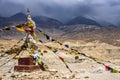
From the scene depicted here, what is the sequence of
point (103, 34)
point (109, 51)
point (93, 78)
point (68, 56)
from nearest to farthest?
point (93, 78), point (68, 56), point (109, 51), point (103, 34)

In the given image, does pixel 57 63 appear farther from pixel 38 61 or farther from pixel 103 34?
pixel 103 34

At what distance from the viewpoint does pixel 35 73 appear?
939 inches

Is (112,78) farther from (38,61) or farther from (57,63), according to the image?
(57,63)

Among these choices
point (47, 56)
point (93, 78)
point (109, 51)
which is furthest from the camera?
point (109, 51)

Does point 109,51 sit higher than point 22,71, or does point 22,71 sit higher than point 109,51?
point 22,71

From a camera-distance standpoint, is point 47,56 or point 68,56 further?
point 68,56

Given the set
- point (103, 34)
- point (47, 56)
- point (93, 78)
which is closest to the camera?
point (93, 78)

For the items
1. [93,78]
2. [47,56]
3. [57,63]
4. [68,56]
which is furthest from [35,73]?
[68,56]

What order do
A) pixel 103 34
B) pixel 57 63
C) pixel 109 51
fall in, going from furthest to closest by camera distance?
pixel 103 34
pixel 109 51
pixel 57 63

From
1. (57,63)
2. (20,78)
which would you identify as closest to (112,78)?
(20,78)

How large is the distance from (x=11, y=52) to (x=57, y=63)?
610cm

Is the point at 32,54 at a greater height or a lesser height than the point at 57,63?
greater

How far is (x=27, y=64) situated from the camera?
2445cm

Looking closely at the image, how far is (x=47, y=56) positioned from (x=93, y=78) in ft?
77.3
